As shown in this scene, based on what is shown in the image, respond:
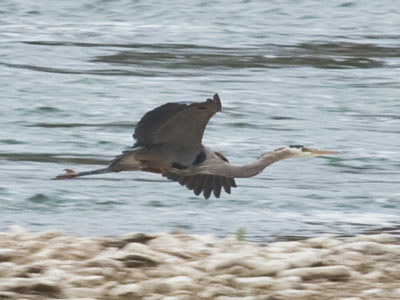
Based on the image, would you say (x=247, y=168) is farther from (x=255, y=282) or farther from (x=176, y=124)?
(x=255, y=282)

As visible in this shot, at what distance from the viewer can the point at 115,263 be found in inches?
260

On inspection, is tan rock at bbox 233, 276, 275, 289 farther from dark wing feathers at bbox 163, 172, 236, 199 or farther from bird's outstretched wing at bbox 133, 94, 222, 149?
dark wing feathers at bbox 163, 172, 236, 199

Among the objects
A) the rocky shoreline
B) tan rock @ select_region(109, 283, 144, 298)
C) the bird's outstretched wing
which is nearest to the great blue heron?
the bird's outstretched wing

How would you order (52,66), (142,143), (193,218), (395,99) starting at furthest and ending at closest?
(52,66) → (395,99) → (193,218) → (142,143)

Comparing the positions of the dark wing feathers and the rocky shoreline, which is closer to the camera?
the rocky shoreline

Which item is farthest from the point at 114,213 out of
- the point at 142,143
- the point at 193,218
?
Result: the point at 142,143

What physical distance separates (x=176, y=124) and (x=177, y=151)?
30 cm

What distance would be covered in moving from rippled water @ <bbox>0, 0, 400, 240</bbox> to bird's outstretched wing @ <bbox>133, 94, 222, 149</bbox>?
3.78ft

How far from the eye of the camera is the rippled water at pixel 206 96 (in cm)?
982

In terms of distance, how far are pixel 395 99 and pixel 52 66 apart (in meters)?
4.64

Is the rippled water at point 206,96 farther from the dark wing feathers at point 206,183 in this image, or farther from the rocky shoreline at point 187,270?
the rocky shoreline at point 187,270

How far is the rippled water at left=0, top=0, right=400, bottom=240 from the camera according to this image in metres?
9.82

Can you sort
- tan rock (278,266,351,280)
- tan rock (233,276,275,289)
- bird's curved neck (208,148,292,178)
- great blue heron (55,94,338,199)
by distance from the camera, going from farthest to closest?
1. bird's curved neck (208,148,292,178)
2. great blue heron (55,94,338,199)
3. tan rock (278,266,351,280)
4. tan rock (233,276,275,289)

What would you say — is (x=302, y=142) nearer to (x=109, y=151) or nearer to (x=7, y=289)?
A: (x=109, y=151)
